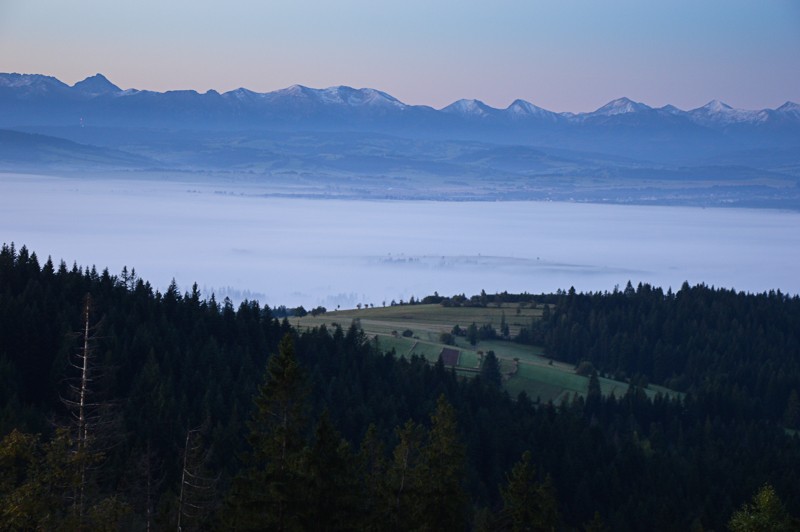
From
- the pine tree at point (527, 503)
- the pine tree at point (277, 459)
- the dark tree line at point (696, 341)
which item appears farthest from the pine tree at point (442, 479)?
the dark tree line at point (696, 341)

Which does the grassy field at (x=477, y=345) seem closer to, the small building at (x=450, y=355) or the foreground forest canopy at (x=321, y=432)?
Answer: the small building at (x=450, y=355)

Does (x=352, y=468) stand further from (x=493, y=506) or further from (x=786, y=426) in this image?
(x=786, y=426)

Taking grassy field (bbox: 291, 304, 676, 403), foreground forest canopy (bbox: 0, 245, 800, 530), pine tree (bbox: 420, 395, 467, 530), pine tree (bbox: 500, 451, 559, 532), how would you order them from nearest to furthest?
foreground forest canopy (bbox: 0, 245, 800, 530) < pine tree (bbox: 420, 395, 467, 530) < pine tree (bbox: 500, 451, 559, 532) < grassy field (bbox: 291, 304, 676, 403)

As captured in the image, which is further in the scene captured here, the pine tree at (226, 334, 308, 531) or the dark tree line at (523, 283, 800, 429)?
the dark tree line at (523, 283, 800, 429)

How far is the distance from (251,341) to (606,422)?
32176 millimetres

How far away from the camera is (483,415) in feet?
238

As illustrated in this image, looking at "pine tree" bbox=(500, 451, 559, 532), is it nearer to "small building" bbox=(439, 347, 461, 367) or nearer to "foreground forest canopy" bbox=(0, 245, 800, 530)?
"foreground forest canopy" bbox=(0, 245, 800, 530)

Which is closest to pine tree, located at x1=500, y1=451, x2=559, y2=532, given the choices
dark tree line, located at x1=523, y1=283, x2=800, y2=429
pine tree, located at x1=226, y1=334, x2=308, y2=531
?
pine tree, located at x1=226, y1=334, x2=308, y2=531

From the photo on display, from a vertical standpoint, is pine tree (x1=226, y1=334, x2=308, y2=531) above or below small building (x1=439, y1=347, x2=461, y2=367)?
above

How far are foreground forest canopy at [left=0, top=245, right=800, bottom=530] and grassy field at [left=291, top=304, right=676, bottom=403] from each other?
406 cm

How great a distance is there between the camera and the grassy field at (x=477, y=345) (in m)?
98.2

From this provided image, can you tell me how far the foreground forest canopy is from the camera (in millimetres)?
22203

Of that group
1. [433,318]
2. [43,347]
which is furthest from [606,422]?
[43,347]

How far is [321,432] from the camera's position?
2252 centimetres
